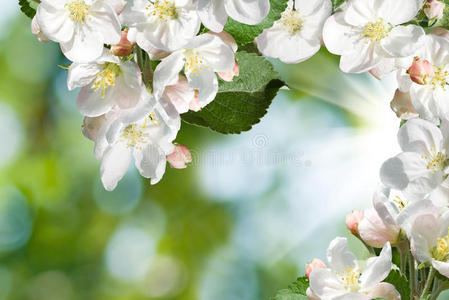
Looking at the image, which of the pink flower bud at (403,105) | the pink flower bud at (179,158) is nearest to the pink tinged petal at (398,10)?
the pink flower bud at (403,105)

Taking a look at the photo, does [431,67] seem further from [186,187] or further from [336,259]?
[186,187]

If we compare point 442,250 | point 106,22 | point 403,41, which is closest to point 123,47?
point 106,22

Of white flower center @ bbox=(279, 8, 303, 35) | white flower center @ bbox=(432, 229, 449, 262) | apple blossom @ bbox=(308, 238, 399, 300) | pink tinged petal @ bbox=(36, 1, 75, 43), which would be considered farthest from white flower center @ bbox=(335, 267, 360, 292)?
pink tinged petal @ bbox=(36, 1, 75, 43)

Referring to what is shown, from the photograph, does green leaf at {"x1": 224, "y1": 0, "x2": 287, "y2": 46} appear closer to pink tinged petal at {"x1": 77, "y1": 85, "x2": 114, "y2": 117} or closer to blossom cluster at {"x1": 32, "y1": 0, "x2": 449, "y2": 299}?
blossom cluster at {"x1": 32, "y1": 0, "x2": 449, "y2": 299}

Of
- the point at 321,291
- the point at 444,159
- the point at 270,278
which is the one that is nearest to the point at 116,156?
the point at 321,291

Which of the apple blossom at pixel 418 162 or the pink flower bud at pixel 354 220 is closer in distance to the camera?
the apple blossom at pixel 418 162

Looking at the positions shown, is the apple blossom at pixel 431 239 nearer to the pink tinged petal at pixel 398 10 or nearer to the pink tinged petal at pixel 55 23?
the pink tinged petal at pixel 398 10

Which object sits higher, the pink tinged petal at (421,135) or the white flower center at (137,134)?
the pink tinged petal at (421,135)


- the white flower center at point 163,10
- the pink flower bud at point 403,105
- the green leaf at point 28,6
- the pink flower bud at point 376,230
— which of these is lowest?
the pink flower bud at point 376,230
